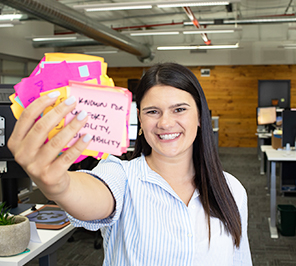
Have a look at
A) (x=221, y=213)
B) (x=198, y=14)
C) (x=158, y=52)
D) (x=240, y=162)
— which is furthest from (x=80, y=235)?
(x=158, y=52)

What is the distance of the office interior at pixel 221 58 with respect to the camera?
4.58 meters

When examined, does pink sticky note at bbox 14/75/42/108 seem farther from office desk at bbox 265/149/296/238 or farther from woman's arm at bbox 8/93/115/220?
office desk at bbox 265/149/296/238

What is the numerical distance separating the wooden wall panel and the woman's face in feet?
35.2

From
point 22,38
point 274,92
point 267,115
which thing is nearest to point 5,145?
point 267,115

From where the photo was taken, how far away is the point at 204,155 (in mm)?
1228

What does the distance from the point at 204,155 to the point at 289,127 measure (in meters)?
3.73

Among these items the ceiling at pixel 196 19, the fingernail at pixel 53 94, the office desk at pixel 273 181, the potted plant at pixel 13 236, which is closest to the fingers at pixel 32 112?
the fingernail at pixel 53 94

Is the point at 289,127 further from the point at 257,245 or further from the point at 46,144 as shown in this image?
the point at 46,144

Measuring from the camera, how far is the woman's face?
102 cm

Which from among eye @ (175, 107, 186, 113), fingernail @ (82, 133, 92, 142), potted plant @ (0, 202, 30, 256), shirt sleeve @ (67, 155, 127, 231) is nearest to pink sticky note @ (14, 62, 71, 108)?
fingernail @ (82, 133, 92, 142)

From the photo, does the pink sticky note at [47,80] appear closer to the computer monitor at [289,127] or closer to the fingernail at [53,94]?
the fingernail at [53,94]

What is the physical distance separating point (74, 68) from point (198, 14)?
9.45 m

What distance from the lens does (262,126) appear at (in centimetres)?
810

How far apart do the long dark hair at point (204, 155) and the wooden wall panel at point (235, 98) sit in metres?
10.6
